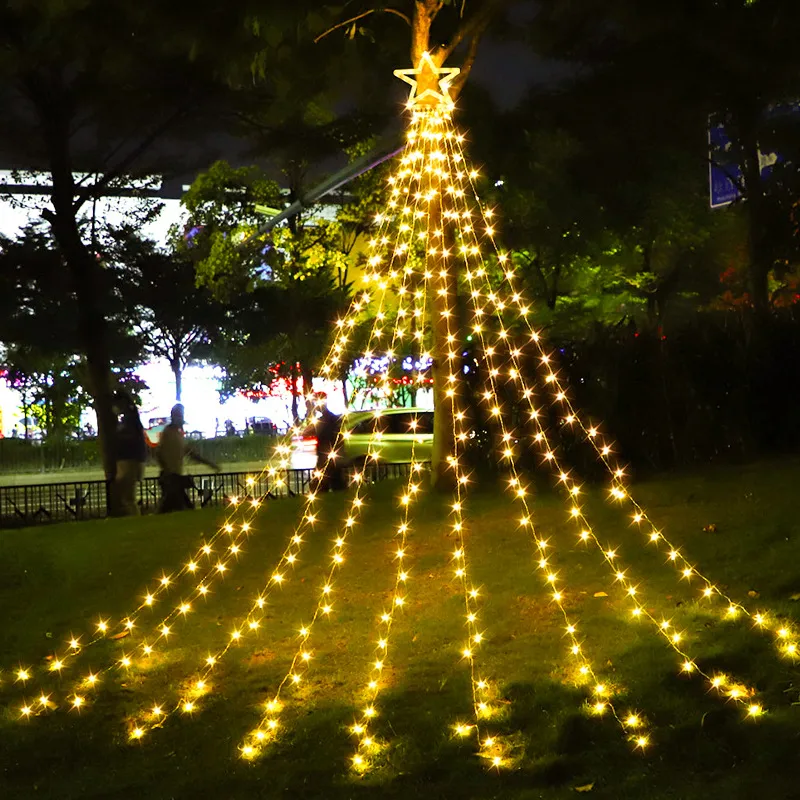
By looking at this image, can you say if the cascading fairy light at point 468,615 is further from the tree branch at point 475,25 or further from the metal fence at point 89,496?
the metal fence at point 89,496

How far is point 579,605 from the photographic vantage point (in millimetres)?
6656

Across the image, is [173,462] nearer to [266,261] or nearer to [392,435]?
[392,435]

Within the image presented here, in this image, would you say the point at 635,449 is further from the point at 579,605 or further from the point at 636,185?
the point at 636,185

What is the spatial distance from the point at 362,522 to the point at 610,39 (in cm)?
1013

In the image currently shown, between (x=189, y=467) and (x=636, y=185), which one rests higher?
(x=636, y=185)

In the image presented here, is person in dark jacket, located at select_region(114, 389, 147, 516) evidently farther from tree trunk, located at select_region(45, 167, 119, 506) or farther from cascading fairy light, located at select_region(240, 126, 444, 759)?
cascading fairy light, located at select_region(240, 126, 444, 759)

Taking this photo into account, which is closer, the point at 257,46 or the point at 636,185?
the point at 257,46

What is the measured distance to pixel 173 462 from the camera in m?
12.8

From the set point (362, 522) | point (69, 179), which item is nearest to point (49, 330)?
point (69, 179)

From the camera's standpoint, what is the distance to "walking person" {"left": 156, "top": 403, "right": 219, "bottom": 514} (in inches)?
502

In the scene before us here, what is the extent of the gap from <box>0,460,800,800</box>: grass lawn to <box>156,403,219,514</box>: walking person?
316cm

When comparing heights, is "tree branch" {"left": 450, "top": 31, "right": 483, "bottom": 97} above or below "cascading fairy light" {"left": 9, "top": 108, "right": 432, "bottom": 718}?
above

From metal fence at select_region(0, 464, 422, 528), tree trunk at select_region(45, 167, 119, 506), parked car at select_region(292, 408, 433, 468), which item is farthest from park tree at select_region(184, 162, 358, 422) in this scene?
metal fence at select_region(0, 464, 422, 528)

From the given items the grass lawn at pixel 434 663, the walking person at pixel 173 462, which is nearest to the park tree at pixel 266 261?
the walking person at pixel 173 462
